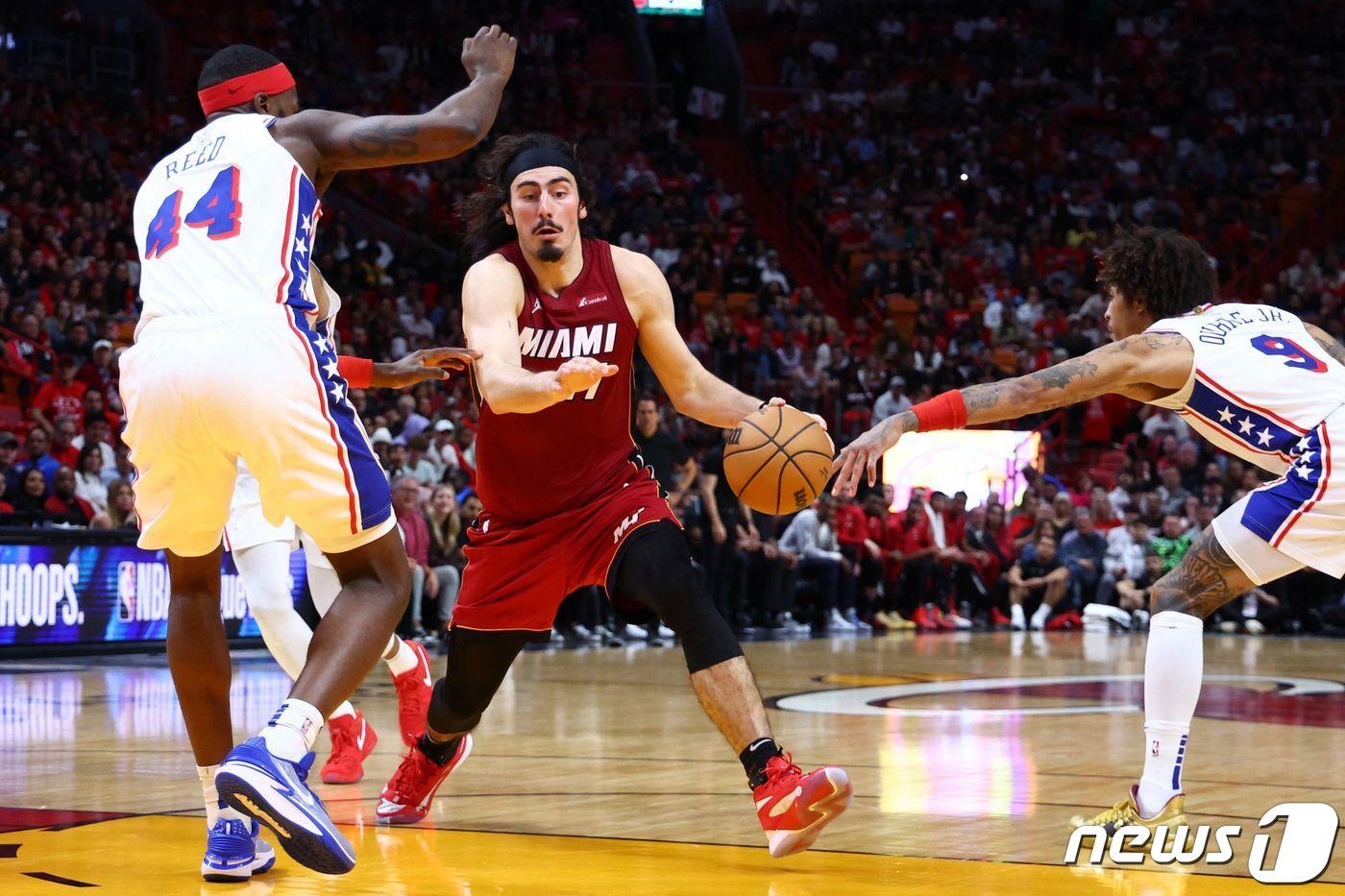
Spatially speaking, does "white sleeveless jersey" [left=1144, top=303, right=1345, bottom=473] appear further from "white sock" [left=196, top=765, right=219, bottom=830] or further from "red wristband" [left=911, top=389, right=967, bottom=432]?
"white sock" [left=196, top=765, right=219, bottom=830]

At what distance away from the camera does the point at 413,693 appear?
240 inches

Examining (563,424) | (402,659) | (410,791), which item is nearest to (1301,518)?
(563,424)

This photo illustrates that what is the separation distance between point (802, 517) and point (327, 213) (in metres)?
8.59

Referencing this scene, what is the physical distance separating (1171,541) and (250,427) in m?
14.1

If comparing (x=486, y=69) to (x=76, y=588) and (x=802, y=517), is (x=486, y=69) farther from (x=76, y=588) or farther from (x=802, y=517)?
(x=802, y=517)

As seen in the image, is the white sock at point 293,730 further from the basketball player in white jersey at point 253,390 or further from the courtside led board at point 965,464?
the courtside led board at point 965,464

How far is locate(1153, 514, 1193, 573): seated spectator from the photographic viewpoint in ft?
54.2

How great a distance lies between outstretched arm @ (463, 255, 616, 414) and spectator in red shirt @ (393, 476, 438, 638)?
8307 millimetres

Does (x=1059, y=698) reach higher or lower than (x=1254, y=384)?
lower

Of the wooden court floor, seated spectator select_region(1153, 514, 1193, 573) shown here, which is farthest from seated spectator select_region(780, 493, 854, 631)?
the wooden court floor

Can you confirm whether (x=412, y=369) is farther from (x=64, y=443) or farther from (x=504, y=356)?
(x=64, y=443)

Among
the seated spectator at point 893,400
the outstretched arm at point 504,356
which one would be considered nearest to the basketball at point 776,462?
the outstretched arm at point 504,356

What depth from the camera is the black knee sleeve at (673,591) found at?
15.4 feet

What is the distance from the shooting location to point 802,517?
53.5 feet
